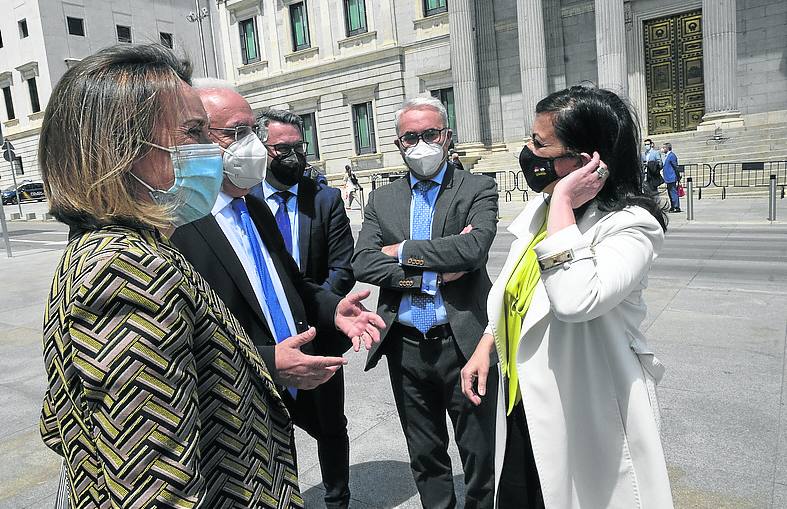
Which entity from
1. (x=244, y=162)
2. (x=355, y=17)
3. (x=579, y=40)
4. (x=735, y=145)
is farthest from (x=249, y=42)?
(x=244, y=162)

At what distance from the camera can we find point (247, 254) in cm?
247

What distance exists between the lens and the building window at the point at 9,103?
154 feet

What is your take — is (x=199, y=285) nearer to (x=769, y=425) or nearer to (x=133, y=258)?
(x=133, y=258)

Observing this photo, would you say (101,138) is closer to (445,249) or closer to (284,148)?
(445,249)

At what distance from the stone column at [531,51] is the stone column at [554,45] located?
3.70 ft

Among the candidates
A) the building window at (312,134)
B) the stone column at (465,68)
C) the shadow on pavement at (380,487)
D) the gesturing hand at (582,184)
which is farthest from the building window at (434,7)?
the gesturing hand at (582,184)

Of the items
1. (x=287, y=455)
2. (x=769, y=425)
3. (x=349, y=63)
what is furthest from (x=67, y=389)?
(x=349, y=63)

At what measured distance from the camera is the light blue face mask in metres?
1.43

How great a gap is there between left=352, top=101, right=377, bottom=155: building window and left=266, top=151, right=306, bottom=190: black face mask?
28012 millimetres

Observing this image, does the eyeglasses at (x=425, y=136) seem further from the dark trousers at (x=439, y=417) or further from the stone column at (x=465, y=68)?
the stone column at (x=465, y=68)

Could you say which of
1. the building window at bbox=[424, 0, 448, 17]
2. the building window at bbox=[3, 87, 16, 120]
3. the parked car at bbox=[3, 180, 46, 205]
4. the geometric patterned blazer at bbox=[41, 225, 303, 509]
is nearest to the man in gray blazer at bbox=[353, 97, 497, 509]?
the geometric patterned blazer at bbox=[41, 225, 303, 509]

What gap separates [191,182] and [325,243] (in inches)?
68.9

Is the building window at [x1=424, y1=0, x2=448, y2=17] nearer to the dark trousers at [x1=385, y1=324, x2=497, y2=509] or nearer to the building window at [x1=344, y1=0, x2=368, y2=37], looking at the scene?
the building window at [x1=344, y1=0, x2=368, y2=37]

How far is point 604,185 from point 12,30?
54.7m
